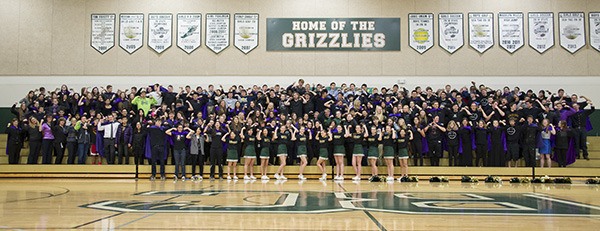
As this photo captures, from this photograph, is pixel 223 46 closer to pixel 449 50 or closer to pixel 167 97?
pixel 167 97

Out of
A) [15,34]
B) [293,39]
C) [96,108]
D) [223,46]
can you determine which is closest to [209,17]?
[223,46]

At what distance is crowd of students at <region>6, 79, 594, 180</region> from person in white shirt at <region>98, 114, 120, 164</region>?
0.04 m

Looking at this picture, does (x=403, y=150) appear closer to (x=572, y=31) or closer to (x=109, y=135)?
(x=109, y=135)

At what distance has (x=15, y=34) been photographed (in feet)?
80.2

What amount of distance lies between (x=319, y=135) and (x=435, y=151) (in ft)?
13.8

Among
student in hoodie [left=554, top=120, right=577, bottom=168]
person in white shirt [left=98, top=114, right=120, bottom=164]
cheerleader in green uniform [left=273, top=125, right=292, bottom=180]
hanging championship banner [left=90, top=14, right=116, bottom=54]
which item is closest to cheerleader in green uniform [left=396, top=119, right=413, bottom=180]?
cheerleader in green uniform [left=273, top=125, right=292, bottom=180]

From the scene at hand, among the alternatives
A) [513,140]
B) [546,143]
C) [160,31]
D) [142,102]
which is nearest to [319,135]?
[513,140]

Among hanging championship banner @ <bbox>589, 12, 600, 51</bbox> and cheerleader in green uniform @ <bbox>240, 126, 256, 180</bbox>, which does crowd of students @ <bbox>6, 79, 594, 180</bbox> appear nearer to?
cheerleader in green uniform @ <bbox>240, 126, 256, 180</bbox>

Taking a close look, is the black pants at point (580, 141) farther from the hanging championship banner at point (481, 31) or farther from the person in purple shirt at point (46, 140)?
the person in purple shirt at point (46, 140)

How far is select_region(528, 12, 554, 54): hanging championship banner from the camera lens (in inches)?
946

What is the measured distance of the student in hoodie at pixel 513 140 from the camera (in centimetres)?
1728

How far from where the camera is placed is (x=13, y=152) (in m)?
17.9

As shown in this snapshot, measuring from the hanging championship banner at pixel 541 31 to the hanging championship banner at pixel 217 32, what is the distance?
15176mm

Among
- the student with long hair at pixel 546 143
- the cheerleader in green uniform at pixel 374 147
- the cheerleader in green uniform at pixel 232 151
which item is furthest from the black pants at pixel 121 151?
the student with long hair at pixel 546 143
